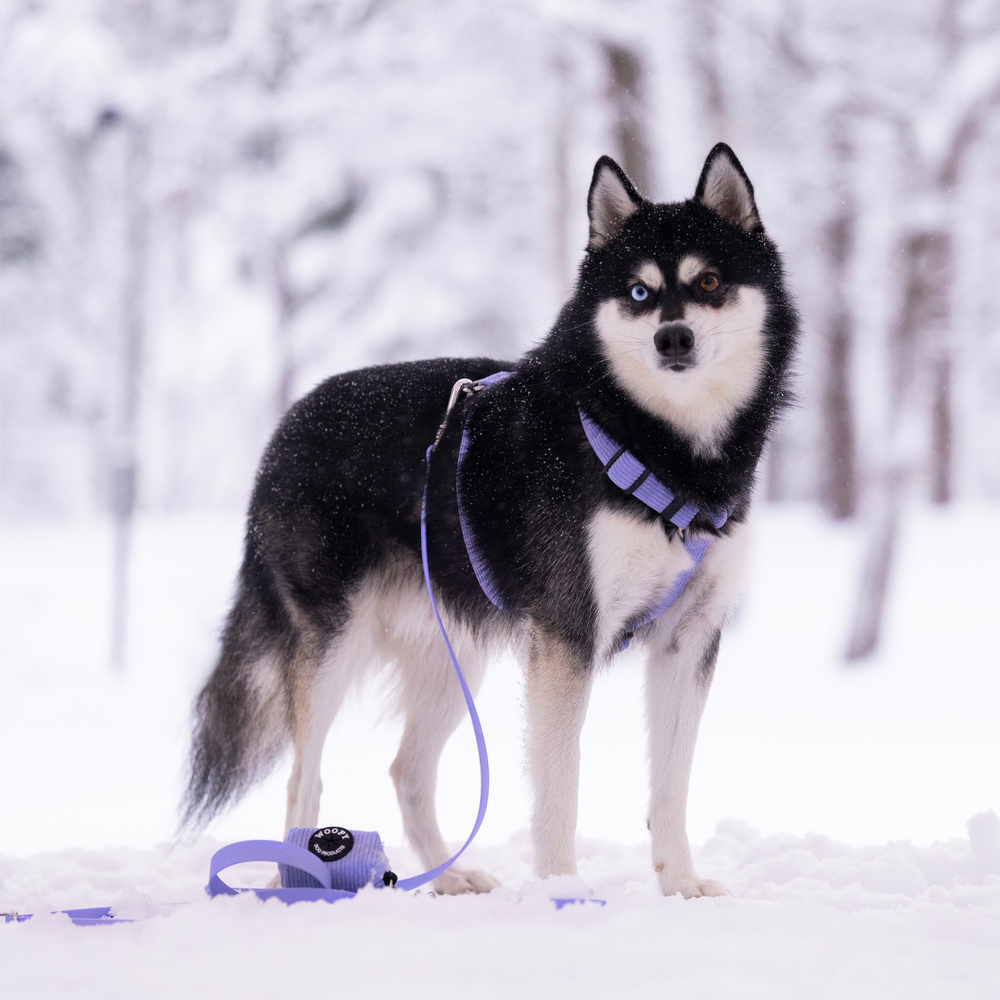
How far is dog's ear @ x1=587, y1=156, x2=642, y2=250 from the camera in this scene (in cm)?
220

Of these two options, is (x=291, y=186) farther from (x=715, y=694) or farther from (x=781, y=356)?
(x=781, y=356)

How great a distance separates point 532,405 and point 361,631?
0.75 m

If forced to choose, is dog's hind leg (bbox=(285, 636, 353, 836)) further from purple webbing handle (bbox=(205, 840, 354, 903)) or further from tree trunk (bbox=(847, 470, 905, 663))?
tree trunk (bbox=(847, 470, 905, 663))

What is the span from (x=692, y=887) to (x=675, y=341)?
1176mm

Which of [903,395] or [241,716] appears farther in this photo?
[903,395]

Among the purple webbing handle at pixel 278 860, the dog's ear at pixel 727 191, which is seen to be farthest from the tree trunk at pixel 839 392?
the purple webbing handle at pixel 278 860

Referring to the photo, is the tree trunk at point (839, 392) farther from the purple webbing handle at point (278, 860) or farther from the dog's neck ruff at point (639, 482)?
the purple webbing handle at point (278, 860)

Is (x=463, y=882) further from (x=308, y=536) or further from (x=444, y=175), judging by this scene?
(x=444, y=175)

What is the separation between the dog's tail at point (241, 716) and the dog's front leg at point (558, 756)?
2.86 feet

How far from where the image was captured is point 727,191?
7.21 ft

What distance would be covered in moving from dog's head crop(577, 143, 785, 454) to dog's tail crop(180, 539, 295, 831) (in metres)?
1.17

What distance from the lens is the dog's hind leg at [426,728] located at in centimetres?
274

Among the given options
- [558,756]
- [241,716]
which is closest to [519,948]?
[558,756]

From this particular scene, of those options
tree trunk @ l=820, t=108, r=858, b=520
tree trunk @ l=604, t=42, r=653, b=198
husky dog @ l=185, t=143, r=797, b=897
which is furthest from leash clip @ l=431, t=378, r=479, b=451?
tree trunk @ l=820, t=108, r=858, b=520
